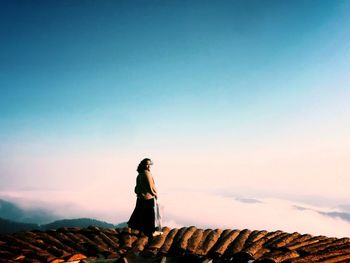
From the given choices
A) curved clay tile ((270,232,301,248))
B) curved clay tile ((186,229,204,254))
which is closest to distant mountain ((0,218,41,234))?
curved clay tile ((186,229,204,254))

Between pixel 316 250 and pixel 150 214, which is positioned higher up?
pixel 150 214

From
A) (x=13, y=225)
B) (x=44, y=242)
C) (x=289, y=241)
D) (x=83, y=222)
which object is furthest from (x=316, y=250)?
(x=83, y=222)

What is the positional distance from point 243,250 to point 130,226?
4816 mm

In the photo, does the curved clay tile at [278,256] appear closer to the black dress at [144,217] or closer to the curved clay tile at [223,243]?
the curved clay tile at [223,243]

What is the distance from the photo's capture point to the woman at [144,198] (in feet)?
41.4

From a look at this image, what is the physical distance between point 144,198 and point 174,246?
279cm

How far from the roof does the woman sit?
53 centimetres

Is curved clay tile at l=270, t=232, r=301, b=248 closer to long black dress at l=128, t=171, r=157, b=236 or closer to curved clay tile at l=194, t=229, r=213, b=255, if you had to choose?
curved clay tile at l=194, t=229, r=213, b=255

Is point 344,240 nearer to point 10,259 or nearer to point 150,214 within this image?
point 150,214

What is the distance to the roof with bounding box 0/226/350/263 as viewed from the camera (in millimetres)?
9148

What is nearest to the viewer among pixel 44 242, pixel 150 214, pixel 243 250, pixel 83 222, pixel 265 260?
pixel 265 260

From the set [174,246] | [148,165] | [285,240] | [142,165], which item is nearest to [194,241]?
[174,246]

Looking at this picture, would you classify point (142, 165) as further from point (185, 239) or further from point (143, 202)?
point (185, 239)

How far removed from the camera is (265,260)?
28.5 feet
